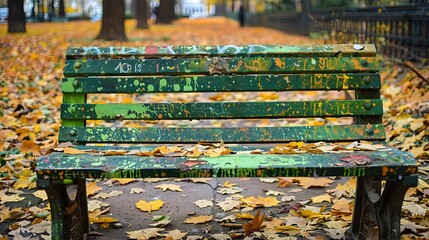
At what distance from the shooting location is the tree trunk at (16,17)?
53.7 feet

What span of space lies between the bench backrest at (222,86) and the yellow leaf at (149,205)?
25.5 inches

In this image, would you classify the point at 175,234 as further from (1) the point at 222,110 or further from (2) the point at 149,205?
(1) the point at 222,110

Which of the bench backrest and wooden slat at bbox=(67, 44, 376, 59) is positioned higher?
wooden slat at bbox=(67, 44, 376, 59)

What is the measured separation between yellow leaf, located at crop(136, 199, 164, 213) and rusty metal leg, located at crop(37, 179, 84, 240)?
2.29ft

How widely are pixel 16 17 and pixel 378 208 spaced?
1579 centimetres

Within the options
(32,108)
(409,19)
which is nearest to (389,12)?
(409,19)

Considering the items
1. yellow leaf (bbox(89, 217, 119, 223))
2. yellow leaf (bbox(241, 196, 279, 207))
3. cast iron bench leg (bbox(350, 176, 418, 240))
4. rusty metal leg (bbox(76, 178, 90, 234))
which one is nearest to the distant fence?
yellow leaf (bbox(241, 196, 279, 207))

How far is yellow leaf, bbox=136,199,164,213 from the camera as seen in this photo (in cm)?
367

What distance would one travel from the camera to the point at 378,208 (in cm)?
278

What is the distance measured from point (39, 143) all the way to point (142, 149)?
2.32m

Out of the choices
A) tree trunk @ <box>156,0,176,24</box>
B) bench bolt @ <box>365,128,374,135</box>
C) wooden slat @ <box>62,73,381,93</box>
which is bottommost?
bench bolt @ <box>365,128,374,135</box>

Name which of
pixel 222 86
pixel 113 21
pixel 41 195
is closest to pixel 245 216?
pixel 222 86

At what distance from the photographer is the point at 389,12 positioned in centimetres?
926

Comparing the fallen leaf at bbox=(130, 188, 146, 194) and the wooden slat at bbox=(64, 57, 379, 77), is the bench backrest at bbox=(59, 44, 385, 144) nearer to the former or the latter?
the wooden slat at bbox=(64, 57, 379, 77)
